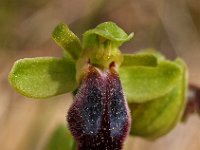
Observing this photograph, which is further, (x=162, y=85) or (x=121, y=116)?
(x=162, y=85)

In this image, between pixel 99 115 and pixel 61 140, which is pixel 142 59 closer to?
pixel 99 115

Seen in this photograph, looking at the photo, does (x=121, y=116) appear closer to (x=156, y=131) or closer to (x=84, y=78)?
(x=84, y=78)

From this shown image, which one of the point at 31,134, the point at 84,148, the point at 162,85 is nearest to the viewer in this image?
the point at 84,148

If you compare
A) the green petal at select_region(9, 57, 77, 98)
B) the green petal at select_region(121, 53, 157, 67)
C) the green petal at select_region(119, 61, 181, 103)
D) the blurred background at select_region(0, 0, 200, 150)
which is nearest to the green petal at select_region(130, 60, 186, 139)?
the green petal at select_region(119, 61, 181, 103)

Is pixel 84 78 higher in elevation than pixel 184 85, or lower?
higher

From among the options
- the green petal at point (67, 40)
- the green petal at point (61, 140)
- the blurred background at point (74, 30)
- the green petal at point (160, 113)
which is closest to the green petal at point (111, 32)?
the green petal at point (67, 40)

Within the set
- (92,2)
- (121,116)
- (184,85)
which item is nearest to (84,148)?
(121,116)

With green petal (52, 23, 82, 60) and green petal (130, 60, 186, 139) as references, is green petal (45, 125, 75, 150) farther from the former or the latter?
green petal (52, 23, 82, 60)
